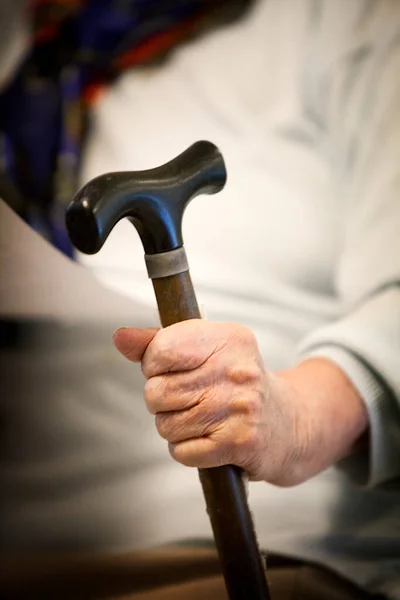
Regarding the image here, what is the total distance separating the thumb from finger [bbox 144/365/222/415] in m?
0.02

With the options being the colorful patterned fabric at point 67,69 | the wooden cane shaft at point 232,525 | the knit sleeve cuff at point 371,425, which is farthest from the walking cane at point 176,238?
the colorful patterned fabric at point 67,69

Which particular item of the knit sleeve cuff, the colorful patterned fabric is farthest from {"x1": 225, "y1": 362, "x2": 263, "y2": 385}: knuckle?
the colorful patterned fabric

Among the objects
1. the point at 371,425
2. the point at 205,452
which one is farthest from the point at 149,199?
the point at 371,425

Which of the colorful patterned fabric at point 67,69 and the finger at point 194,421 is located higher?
the colorful patterned fabric at point 67,69

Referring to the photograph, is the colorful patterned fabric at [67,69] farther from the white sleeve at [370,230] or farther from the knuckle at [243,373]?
the knuckle at [243,373]

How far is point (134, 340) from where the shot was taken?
0.96 ft

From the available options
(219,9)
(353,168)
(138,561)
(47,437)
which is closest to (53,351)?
(47,437)

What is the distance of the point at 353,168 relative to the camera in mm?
485

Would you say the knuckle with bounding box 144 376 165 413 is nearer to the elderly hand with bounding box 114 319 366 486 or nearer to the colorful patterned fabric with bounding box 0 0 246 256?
the elderly hand with bounding box 114 319 366 486

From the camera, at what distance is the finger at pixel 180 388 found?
0.96 ft

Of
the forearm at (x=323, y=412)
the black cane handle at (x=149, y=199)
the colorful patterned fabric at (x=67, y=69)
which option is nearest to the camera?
the black cane handle at (x=149, y=199)

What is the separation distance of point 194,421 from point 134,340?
0.16 feet

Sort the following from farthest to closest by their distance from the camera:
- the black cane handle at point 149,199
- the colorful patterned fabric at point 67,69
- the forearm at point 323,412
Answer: the colorful patterned fabric at point 67,69, the forearm at point 323,412, the black cane handle at point 149,199

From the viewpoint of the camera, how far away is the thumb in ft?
0.96
